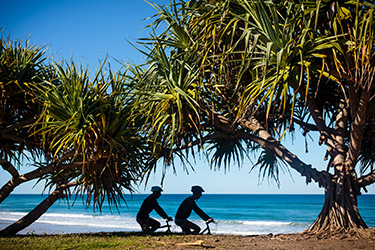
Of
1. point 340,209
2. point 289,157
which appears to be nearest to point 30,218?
point 289,157

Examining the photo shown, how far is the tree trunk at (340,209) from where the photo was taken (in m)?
6.06

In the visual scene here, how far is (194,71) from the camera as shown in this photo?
6602mm

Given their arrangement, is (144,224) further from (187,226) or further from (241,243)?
(241,243)

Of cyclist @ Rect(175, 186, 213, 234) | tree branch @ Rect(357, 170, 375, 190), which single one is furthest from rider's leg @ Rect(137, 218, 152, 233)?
tree branch @ Rect(357, 170, 375, 190)

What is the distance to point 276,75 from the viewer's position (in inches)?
195

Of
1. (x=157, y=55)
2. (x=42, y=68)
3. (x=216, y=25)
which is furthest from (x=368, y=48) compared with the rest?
(x=42, y=68)

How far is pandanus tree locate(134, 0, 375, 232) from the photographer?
5062 mm

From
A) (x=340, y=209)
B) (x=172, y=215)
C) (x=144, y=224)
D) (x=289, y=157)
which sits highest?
(x=289, y=157)

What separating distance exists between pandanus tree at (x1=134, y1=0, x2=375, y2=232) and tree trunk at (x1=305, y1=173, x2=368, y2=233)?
0.7 inches

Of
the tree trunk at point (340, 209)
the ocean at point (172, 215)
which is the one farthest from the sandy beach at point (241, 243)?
the ocean at point (172, 215)

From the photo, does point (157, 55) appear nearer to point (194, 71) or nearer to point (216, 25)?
point (194, 71)

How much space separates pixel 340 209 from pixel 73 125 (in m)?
4.84

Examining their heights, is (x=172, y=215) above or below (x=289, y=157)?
below

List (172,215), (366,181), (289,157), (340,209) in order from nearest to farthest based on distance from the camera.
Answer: (340,209), (366,181), (289,157), (172,215)
